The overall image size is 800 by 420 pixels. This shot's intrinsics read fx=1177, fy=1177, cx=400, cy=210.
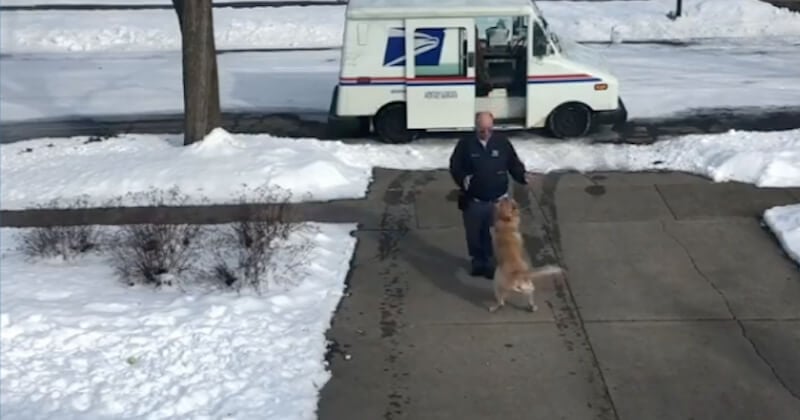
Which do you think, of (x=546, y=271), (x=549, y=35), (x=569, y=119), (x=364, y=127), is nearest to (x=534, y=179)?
(x=569, y=119)

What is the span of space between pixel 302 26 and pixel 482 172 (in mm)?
16747

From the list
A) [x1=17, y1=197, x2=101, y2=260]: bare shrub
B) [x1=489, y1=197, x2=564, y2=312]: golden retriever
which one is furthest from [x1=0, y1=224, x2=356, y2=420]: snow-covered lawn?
[x1=489, y1=197, x2=564, y2=312]: golden retriever

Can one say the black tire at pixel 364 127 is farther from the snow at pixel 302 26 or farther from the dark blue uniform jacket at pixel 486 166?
the snow at pixel 302 26

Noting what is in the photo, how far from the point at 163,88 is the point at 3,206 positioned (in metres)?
7.69

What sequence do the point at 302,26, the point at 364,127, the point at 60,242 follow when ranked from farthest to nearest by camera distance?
1. the point at 302,26
2. the point at 364,127
3. the point at 60,242

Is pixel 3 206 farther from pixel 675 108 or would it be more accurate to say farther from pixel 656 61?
pixel 656 61

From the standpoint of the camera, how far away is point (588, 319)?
33.3 feet

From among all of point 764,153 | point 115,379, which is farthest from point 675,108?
point 115,379

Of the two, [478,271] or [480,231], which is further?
[478,271]

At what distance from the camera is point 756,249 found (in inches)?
465

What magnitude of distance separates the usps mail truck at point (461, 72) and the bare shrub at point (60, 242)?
519 centimetres

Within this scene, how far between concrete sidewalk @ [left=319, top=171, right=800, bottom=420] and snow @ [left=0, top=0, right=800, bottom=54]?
12.5 metres

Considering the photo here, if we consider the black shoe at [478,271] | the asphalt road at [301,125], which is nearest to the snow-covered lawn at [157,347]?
the black shoe at [478,271]

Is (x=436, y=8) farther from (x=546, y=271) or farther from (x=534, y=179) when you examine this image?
(x=546, y=271)
